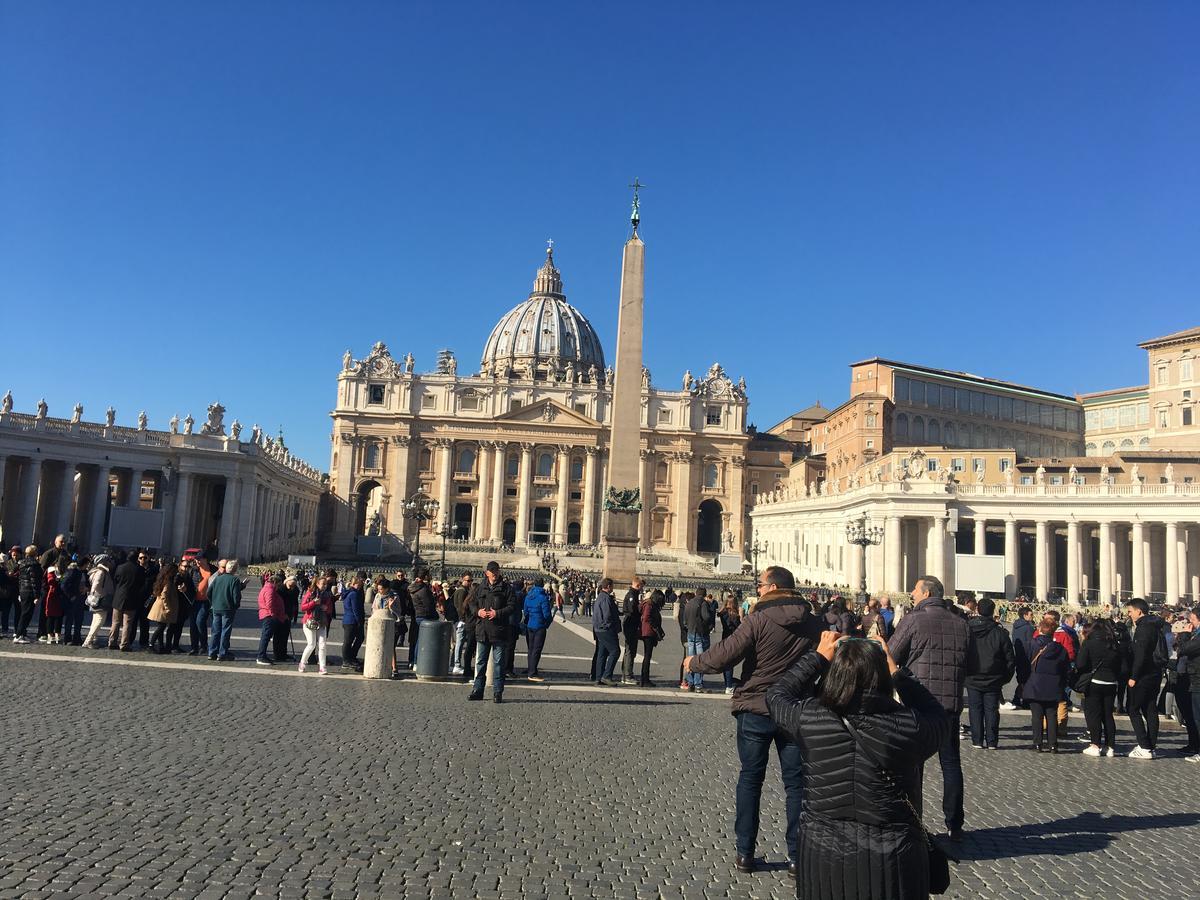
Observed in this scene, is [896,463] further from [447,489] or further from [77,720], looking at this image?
[77,720]

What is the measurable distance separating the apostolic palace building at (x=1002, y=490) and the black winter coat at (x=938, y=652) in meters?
24.4

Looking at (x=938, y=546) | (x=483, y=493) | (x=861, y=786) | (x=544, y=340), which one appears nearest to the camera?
(x=861, y=786)

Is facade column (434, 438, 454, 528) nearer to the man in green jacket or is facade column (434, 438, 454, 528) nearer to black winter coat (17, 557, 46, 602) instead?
black winter coat (17, 557, 46, 602)

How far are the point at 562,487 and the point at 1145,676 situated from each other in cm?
7223

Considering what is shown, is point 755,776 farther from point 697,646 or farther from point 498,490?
point 498,490

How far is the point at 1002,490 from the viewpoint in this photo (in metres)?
43.2

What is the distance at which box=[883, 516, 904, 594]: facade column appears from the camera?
141 feet

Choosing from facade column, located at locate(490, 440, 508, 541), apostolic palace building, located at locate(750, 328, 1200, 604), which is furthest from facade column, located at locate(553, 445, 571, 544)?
apostolic palace building, located at locate(750, 328, 1200, 604)

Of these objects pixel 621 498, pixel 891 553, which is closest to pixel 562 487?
pixel 891 553

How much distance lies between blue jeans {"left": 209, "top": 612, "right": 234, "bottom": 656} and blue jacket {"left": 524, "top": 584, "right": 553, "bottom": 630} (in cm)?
436

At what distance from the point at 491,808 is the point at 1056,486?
4235cm

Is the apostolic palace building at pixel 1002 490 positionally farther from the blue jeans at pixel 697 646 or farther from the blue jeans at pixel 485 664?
the blue jeans at pixel 485 664

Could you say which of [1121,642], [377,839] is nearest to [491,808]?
[377,839]

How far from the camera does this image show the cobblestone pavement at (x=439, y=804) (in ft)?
16.1
